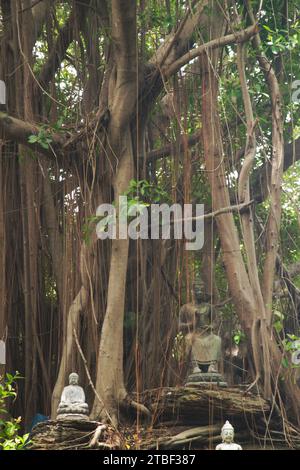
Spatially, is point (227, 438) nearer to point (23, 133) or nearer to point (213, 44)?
point (23, 133)

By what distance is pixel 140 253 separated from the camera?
595 cm

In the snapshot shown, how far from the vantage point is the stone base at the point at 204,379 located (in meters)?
5.51

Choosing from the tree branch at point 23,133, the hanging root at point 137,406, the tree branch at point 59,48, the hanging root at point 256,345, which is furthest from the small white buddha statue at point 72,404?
the tree branch at point 59,48

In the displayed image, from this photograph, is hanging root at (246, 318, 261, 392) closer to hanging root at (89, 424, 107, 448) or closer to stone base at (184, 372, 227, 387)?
stone base at (184, 372, 227, 387)

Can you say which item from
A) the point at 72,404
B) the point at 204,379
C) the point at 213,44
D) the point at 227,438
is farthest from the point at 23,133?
the point at 227,438

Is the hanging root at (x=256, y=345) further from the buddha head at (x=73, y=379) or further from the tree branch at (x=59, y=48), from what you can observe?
the tree branch at (x=59, y=48)

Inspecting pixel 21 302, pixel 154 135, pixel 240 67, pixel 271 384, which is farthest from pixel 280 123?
pixel 21 302

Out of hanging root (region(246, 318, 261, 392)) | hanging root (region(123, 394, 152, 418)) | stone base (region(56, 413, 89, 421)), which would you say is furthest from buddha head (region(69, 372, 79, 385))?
hanging root (region(246, 318, 261, 392))

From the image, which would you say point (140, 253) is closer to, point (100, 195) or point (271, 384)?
point (100, 195)

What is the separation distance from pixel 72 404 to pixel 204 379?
0.78 m

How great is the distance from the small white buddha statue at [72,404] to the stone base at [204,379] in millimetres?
633

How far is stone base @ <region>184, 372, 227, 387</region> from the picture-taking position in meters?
5.51
